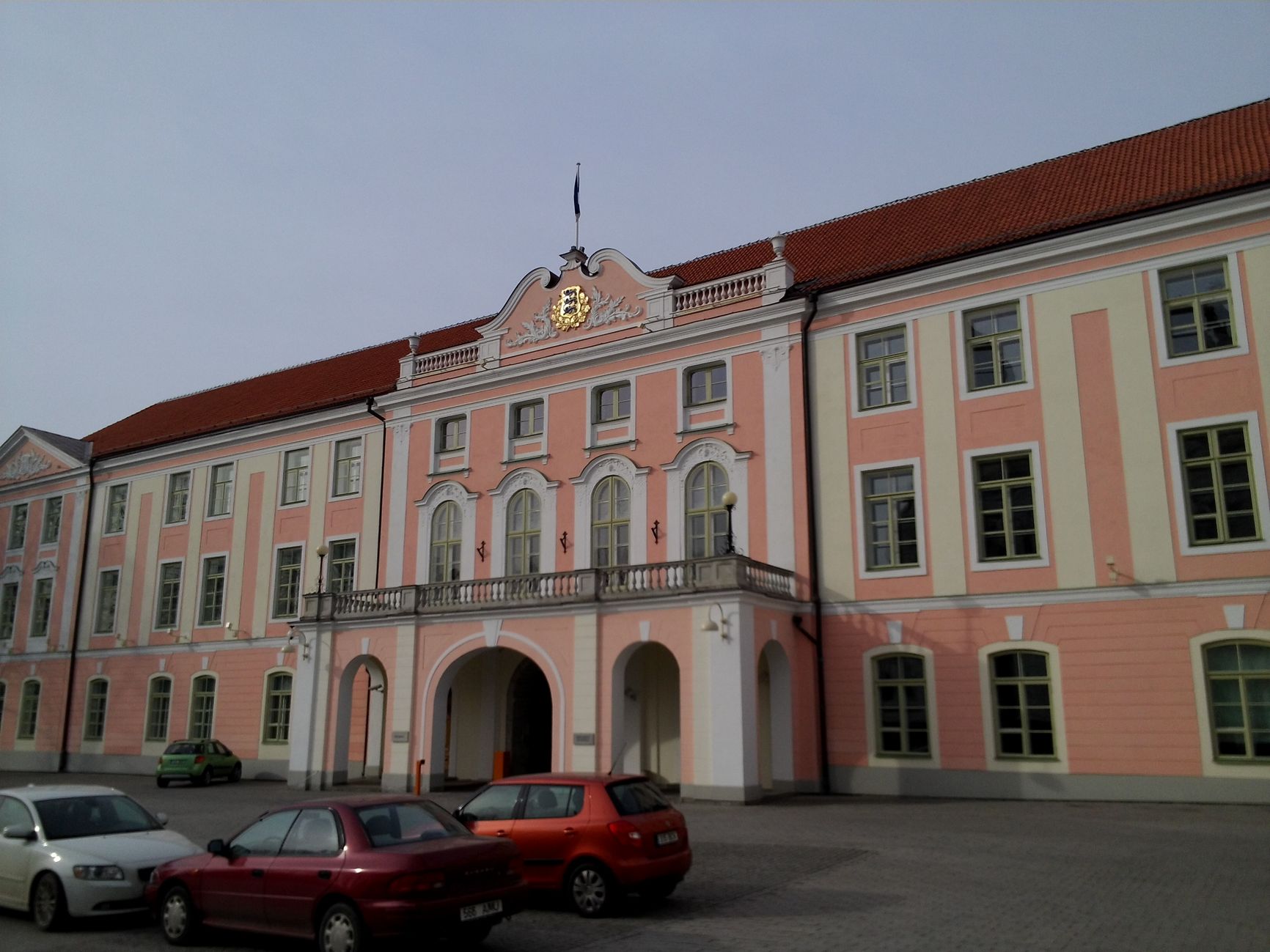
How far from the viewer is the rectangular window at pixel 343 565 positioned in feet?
109

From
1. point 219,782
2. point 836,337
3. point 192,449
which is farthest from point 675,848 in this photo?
point 192,449

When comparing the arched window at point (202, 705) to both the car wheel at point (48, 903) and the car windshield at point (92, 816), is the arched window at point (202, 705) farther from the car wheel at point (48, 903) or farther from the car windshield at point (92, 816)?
the car wheel at point (48, 903)

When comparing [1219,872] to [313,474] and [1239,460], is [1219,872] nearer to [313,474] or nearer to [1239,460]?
[1239,460]

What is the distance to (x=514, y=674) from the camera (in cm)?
2942

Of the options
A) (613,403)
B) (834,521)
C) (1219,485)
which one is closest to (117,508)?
(613,403)

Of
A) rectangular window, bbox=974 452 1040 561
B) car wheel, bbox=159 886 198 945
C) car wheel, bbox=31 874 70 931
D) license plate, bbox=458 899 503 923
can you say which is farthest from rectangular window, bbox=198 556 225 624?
license plate, bbox=458 899 503 923

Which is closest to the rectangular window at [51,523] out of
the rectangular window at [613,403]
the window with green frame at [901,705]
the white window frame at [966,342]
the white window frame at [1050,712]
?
the rectangular window at [613,403]

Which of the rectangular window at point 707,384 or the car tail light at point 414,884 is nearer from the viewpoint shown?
the car tail light at point 414,884

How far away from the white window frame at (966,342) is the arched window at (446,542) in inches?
575

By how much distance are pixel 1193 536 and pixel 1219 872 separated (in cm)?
926

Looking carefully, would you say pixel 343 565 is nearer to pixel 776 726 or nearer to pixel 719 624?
pixel 719 624

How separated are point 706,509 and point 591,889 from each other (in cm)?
1561

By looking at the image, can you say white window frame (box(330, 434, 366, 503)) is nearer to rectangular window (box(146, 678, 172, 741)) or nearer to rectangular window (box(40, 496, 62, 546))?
rectangular window (box(146, 678, 172, 741))

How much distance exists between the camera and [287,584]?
34.7m
